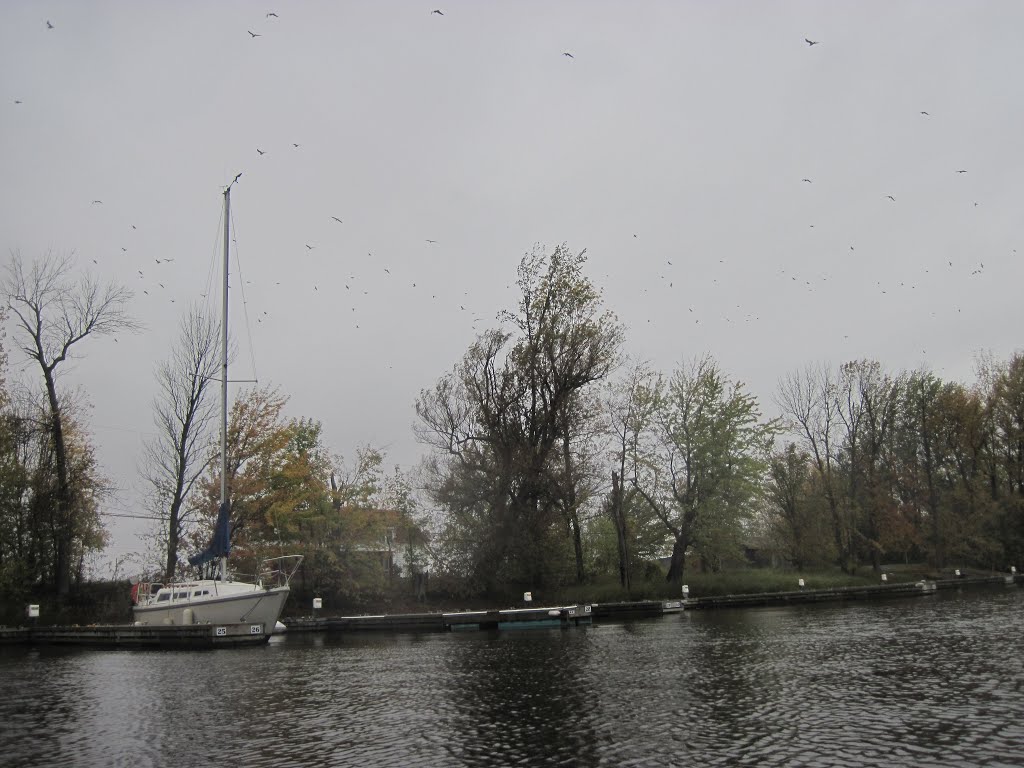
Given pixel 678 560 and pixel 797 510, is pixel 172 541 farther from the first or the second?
pixel 797 510

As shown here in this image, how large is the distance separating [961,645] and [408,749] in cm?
1729

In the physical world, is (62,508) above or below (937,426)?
below

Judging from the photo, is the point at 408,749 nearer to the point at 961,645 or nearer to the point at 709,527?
the point at 961,645

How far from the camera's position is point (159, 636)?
34.8 m

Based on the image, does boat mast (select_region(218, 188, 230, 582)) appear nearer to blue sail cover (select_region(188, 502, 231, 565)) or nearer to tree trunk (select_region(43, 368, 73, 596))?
blue sail cover (select_region(188, 502, 231, 565))

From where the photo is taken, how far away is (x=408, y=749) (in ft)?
42.5

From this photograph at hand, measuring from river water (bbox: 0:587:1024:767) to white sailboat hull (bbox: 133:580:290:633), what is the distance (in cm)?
489

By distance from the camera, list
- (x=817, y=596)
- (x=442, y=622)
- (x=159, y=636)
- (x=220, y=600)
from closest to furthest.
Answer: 1. (x=159, y=636)
2. (x=220, y=600)
3. (x=442, y=622)
4. (x=817, y=596)

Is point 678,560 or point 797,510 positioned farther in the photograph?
point 797,510

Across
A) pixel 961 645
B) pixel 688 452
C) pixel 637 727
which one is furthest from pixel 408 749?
pixel 688 452

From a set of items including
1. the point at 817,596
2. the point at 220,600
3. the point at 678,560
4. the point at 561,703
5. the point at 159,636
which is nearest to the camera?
the point at 561,703

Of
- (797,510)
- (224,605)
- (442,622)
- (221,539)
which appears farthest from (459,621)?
(797,510)

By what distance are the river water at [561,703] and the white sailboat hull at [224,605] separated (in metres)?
4.89

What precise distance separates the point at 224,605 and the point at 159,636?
286 centimetres
